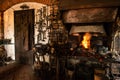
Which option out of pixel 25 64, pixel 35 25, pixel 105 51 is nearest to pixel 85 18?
pixel 105 51

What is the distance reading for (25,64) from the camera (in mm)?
4902

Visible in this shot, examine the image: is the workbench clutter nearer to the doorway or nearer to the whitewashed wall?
the doorway

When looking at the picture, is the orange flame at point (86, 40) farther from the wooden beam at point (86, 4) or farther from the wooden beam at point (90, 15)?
the wooden beam at point (86, 4)

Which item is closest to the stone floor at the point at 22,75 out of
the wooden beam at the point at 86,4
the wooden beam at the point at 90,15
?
the wooden beam at the point at 90,15

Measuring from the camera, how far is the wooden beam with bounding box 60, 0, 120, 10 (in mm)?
3199

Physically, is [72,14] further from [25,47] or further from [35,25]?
[25,47]

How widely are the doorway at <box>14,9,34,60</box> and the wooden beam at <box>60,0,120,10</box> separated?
137cm

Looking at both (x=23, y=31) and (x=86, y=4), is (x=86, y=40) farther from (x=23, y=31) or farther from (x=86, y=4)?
(x=23, y=31)

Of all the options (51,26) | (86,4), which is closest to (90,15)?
(86,4)

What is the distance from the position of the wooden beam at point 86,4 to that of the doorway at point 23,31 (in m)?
1.37

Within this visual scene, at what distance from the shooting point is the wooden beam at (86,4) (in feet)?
10.5

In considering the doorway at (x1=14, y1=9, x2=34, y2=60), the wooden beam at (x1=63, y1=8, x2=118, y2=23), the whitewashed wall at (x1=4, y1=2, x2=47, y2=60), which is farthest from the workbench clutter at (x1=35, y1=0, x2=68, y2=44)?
the whitewashed wall at (x1=4, y1=2, x2=47, y2=60)

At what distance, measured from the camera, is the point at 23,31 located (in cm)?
493

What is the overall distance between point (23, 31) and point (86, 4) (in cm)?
236
